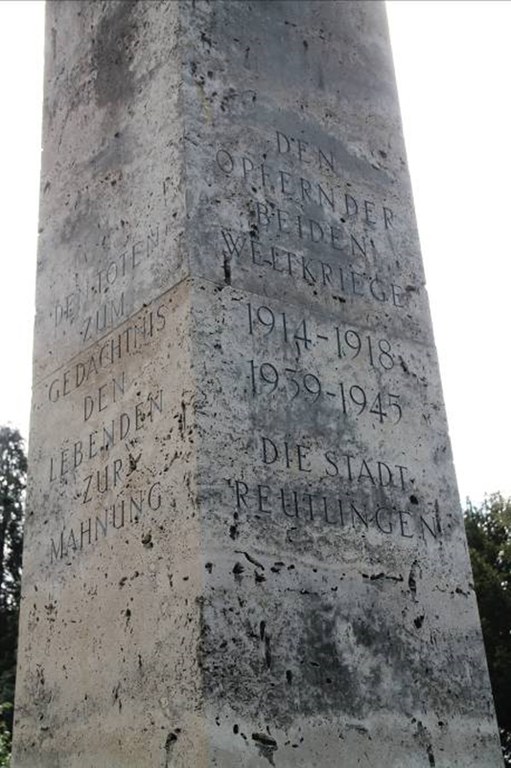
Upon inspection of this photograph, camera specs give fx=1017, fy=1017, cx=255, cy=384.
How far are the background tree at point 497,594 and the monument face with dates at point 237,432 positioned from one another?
18870 millimetres

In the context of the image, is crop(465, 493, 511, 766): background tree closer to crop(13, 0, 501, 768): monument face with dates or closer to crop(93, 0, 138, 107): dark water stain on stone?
crop(13, 0, 501, 768): monument face with dates

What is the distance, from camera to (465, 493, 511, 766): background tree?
969 inches

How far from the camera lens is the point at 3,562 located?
105 ft

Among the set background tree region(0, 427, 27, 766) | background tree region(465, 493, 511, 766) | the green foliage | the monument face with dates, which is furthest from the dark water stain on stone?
background tree region(0, 427, 27, 766)

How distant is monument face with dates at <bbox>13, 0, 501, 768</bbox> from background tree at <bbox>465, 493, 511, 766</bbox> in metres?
18.9

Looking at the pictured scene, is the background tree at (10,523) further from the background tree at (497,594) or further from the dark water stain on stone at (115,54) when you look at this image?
the dark water stain on stone at (115,54)

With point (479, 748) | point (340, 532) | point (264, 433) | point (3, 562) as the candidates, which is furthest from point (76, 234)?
point (3, 562)

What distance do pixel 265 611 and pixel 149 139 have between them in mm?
3179

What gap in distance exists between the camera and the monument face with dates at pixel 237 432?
532cm

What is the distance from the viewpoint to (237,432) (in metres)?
5.63

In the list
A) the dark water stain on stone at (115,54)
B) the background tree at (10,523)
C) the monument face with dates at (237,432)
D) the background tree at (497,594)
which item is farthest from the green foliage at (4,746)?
the background tree at (10,523)

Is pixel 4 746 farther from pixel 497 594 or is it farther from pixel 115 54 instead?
pixel 497 594

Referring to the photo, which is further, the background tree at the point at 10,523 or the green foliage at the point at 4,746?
the background tree at the point at 10,523

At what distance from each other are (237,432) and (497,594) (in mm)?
21347
